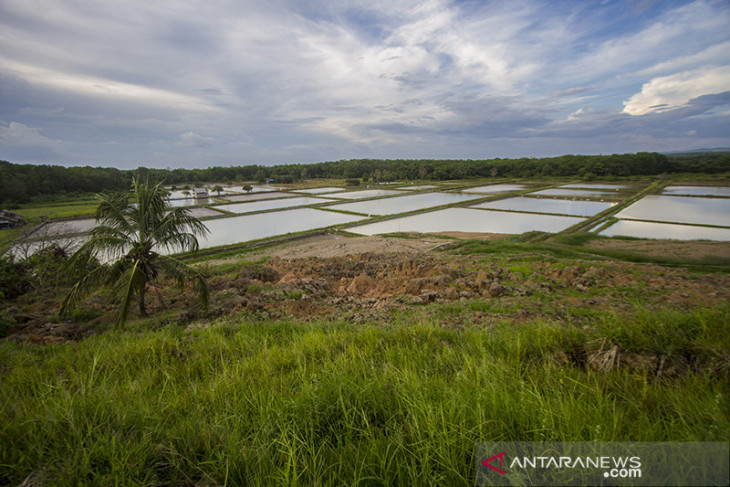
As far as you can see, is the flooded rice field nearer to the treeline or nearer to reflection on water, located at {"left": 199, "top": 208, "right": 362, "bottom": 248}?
reflection on water, located at {"left": 199, "top": 208, "right": 362, "bottom": 248}

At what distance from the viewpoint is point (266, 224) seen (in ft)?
92.0

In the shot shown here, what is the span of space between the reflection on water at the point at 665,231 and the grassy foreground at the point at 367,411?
23479 millimetres

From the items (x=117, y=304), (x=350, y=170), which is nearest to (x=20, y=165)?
(x=117, y=304)

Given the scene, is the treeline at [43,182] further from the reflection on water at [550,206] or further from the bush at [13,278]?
the reflection on water at [550,206]

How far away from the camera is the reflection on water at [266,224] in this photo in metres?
23.1

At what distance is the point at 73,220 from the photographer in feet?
89.2

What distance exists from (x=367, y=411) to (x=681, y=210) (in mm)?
39603

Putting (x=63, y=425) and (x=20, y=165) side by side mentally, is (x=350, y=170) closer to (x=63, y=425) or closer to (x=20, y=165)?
(x=20, y=165)

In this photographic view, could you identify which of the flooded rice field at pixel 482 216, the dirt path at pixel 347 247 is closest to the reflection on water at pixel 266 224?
the flooded rice field at pixel 482 216

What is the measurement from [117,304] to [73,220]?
86.8ft

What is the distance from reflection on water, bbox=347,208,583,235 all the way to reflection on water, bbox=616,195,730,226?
660 centimetres

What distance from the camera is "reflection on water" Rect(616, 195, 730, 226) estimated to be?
2442cm

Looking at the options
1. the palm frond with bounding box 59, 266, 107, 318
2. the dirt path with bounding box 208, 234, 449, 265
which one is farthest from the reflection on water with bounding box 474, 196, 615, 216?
the palm frond with bounding box 59, 266, 107, 318

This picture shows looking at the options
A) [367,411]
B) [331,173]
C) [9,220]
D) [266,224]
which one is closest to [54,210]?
[9,220]
